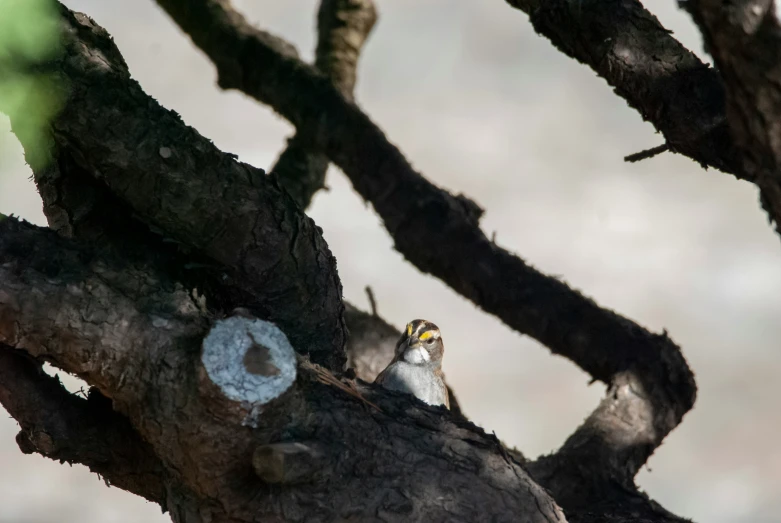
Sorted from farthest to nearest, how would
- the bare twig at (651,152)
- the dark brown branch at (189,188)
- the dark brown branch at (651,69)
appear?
the bare twig at (651,152), the dark brown branch at (651,69), the dark brown branch at (189,188)

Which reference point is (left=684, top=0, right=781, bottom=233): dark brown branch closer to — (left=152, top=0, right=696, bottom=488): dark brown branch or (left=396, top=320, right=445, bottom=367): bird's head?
(left=152, top=0, right=696, bottom=488): dark brown branch

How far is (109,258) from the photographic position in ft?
9.98

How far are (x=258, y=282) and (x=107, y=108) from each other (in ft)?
2.70

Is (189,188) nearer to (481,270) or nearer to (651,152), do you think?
(651,152)

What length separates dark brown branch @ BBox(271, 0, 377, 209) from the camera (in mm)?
6125

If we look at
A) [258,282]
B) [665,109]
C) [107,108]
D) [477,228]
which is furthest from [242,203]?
[477,228]

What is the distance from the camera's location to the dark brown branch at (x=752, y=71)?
2.07 metres

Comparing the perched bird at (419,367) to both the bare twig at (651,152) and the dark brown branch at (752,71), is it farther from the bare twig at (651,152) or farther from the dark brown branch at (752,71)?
the dark brown branch at (752,71)

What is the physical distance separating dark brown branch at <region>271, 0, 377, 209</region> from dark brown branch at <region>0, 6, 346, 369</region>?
2.60 metres

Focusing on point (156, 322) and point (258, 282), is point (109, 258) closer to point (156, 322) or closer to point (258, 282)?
point (156, 322)

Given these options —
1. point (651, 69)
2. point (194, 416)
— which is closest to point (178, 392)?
point (194, 416)

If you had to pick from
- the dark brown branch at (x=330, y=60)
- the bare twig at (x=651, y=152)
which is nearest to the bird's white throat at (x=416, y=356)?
the dark brown branch at (x=330, y=60)

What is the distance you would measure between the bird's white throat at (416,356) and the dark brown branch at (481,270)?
24.6 inches

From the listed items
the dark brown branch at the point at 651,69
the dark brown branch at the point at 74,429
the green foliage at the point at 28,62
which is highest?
the dark brown branch at the point at 651,69
